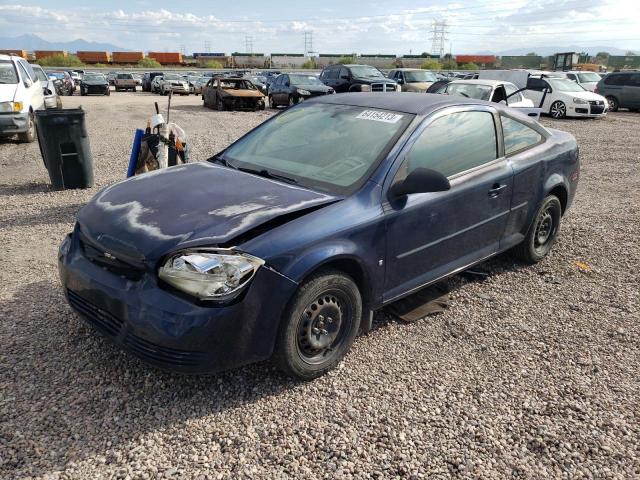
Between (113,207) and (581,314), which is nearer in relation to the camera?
(113,207)

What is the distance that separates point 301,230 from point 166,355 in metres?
0.97

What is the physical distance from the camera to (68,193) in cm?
709

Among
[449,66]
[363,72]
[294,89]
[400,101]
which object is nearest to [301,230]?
[400,101]

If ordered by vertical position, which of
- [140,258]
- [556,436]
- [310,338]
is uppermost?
[140,258]

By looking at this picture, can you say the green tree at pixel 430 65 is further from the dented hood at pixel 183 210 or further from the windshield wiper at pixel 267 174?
the dented hood at pixel 183 210

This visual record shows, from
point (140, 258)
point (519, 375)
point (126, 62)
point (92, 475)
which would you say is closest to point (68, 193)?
point (140, 258)

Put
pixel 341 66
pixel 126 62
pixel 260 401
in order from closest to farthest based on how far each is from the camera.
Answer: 1. pixel 260 401
2. pixel 341 66
3. pixel 126 62

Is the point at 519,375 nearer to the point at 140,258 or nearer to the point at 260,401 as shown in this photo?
the point at 260,401

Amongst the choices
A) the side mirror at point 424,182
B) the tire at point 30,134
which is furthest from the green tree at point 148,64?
the side mirror at point 424,182

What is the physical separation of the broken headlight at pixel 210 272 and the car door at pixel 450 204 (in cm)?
105

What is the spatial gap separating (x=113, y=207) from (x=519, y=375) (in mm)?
2798

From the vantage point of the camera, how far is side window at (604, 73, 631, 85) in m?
21.1

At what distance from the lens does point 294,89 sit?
63.2ft

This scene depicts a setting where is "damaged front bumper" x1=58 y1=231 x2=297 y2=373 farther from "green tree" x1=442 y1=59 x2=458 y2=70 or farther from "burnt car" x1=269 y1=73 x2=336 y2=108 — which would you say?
"green tree" x1=442 y1=59 x2=458 y2=70
